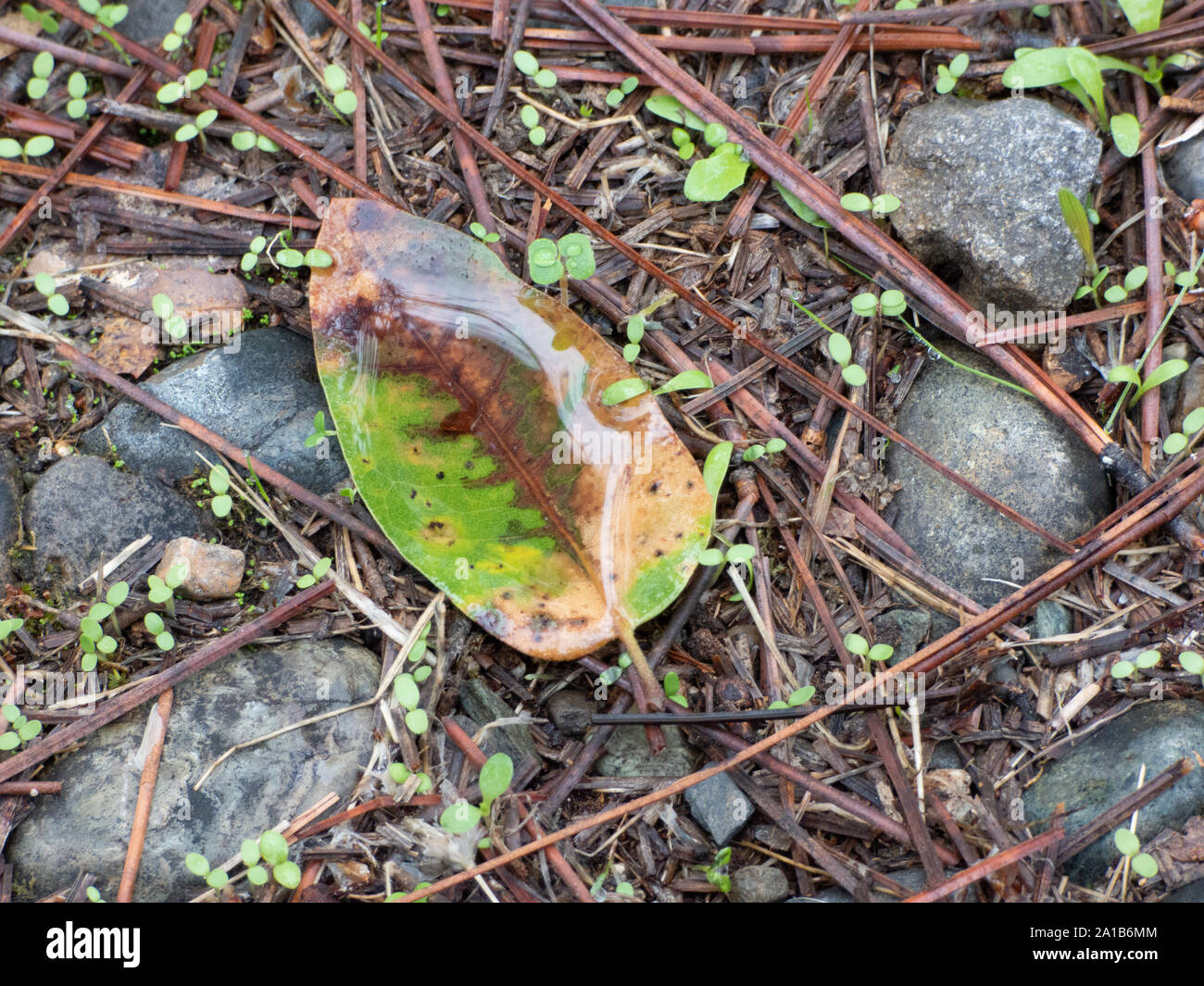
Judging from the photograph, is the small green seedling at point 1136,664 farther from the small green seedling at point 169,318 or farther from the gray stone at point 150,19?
the gray stone at point 150,19

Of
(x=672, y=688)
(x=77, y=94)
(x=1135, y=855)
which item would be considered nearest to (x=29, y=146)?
(x=77, y=94)

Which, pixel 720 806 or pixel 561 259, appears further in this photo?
pixel 561 259

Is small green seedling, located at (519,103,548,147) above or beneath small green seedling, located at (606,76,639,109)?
beneath

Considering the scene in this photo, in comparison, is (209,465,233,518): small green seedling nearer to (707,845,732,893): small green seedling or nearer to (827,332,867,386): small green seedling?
(707,845,732,893): small green seedling

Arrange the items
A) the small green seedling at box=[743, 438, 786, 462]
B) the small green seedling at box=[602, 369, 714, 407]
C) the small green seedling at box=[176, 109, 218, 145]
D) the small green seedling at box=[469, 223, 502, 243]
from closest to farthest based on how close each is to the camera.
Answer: the small green seedling at box=[602, 369, 714, 407] → the small green seedling at box=[743, 438, 786, 462] → the small green seedling at box=[469, 223, 502, 243] → the small green seedling at box=[176, 109, 218, 145]

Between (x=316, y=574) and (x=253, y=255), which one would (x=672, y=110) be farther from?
(x=316, y=574)

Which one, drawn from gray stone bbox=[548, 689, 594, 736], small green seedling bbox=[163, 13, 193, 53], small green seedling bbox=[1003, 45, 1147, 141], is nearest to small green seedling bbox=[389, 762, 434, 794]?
gray stone bbox=[548, 689, 594, 736]
